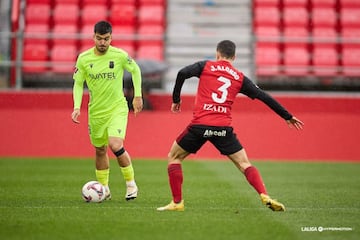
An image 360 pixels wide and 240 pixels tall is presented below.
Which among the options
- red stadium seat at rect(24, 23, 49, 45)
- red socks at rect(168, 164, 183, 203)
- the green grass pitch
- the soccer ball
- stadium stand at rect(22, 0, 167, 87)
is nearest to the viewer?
the green grass pitch

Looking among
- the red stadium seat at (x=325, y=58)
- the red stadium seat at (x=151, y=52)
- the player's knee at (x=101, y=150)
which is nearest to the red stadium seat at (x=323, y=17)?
the red stadium seat at (x=325, y=58)

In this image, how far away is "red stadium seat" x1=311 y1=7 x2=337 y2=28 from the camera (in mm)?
20078

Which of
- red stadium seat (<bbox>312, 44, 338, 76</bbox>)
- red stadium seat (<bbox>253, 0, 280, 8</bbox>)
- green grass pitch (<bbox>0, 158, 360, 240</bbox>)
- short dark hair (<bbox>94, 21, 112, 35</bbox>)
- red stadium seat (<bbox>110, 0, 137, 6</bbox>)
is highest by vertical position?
short dark hair (<bbox>94, 21, 112, 35</bbox>)

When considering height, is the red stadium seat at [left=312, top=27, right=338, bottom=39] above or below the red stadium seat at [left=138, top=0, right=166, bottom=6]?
below

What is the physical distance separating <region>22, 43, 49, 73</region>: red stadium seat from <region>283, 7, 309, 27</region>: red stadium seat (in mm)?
6071

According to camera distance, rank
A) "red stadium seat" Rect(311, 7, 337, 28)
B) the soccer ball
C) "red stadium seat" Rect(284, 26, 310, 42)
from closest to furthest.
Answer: the soccer ball, "red stadium seat" Rect(284, 26, 310, 42), "red stadium seat" Rect(311, 7, 337, 28)

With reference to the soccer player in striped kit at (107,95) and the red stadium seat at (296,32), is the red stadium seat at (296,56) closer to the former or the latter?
the red stadium seat at (296,32)

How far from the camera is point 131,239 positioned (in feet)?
23.0

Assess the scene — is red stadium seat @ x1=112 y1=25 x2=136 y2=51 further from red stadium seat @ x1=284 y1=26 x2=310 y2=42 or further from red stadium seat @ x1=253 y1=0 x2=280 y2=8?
red stadium seat @ x1=284 y1=26 x2=310 y2=42

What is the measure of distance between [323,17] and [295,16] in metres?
0.73

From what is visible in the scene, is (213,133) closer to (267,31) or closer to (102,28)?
(102,28)

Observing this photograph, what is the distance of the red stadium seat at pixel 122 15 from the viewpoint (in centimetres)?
1994

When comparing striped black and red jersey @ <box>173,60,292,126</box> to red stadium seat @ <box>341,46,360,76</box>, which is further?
red stadium seat @ <box>341,46,360,76</box>

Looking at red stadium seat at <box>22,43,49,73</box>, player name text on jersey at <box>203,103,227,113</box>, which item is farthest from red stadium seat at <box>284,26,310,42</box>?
player name text on jersey at <box>203,103,227,113</box>
